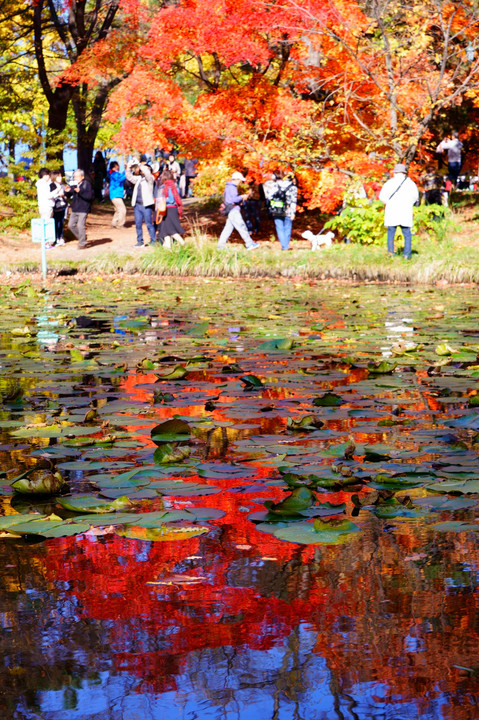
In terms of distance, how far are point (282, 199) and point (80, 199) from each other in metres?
4.41

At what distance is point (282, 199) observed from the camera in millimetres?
20766

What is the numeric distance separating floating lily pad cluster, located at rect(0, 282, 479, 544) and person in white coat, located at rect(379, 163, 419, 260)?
806 cm

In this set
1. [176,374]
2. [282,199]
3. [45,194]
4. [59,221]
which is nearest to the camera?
[176,374]

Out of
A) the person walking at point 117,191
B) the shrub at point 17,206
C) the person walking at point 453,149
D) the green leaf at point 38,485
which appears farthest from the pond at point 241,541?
the person walking at point 453,149

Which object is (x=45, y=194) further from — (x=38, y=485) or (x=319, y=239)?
(x=38, y=485)

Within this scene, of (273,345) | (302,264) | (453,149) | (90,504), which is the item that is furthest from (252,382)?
(453,149)

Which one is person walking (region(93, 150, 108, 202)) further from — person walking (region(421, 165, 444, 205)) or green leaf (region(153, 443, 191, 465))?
green leaf (region(153, 443, 191, 465))

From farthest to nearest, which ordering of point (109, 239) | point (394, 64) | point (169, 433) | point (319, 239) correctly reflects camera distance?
point (109, 239) < point (394, 64) < point (319, 239) < point (169, 433)

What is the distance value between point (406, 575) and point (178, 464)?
4.59ft

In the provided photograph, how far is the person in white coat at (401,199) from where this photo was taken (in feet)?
56.0

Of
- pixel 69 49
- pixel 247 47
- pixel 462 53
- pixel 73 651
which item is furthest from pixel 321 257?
pixel 73 651

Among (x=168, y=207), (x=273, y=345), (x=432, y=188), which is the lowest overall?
(x=273, y=345)

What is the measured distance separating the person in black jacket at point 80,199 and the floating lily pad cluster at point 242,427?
12752 mm

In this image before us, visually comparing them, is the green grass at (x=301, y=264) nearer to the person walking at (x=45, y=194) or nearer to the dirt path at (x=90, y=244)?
the person walking at (x=45, y=194)
